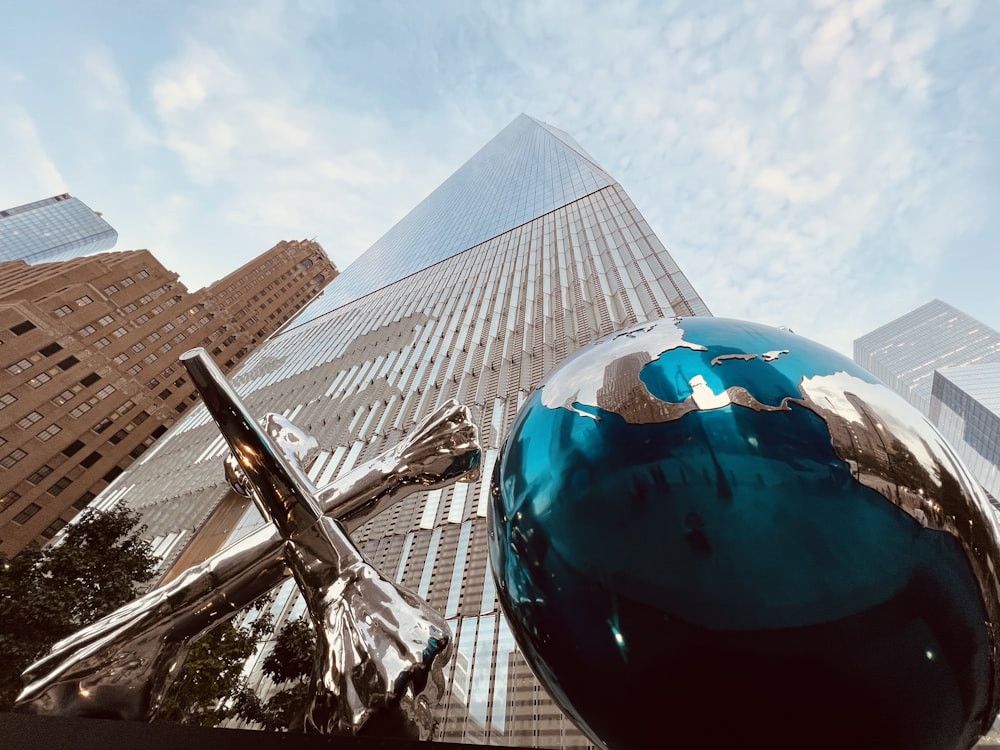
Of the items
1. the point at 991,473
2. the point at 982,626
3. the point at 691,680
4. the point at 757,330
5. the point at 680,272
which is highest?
the point at 757,330

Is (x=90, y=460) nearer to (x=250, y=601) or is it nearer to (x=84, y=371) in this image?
(x=84, y=371)

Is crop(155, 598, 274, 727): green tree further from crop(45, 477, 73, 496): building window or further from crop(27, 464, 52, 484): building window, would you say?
crop(45, 477, 73, 496): building window

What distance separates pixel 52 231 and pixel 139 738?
120 metres

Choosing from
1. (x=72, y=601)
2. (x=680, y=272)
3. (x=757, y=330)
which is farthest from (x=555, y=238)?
(x=757, y=330)

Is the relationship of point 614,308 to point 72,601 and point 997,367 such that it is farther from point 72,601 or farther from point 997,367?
point 997,367

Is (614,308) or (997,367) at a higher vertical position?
(614,308)

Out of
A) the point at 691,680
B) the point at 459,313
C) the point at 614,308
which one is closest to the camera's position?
the point at 691,680

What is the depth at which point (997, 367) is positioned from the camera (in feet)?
206

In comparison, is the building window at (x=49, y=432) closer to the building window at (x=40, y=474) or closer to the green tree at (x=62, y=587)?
the building window at (x=40, y=474)

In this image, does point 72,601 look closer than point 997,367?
Yes

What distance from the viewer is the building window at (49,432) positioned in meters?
26.1

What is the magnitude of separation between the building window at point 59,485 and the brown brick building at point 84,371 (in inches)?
2.1

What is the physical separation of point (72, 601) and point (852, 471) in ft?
25.8

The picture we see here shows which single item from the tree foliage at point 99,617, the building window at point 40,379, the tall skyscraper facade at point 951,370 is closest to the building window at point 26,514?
the building window at point 40,379
